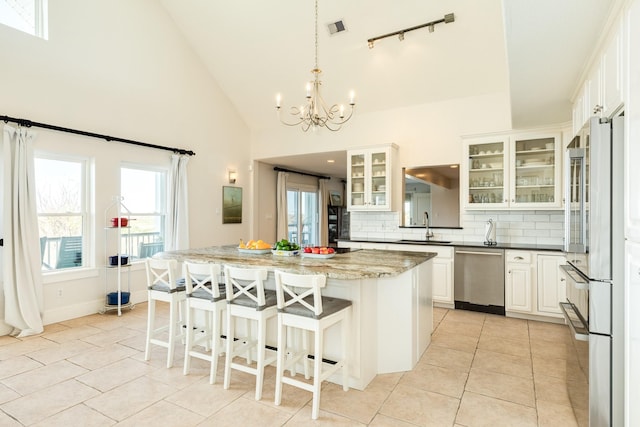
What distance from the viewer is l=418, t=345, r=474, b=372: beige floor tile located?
3.11 m

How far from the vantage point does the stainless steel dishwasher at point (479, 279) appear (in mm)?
4543

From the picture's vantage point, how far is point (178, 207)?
18.5ft

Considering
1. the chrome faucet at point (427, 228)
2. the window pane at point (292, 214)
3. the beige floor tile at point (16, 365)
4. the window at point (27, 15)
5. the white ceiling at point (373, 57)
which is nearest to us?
the beige floor tile at point (16, 365)

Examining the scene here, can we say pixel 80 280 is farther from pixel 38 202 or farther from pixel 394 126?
pixel 394 126

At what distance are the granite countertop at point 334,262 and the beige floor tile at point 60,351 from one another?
116cm

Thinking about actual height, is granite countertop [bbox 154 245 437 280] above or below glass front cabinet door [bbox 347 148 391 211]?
below

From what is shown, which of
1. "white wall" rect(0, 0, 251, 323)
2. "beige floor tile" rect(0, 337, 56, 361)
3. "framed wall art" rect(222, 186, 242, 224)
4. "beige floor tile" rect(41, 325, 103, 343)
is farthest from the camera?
"framed wall art" rect(222, 186, 242, 224)

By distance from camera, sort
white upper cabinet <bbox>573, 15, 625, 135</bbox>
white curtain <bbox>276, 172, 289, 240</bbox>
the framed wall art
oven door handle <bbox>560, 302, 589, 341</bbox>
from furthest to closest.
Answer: white curtain <bbox>276, 172, 289, 240</bbox>, the framed wall art, oven door handle <bbox>560, 302, 589, 341</bbox>, white upper cabinet <bbox>573, 15, 625, 135</bbox>

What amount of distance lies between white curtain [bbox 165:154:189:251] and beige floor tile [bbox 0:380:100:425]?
2.95m

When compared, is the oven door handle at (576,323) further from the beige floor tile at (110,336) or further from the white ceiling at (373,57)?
the beige floor tile at (110,336)

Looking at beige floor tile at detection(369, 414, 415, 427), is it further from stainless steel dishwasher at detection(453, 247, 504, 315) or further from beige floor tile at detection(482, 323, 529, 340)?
stainless steel dishwasher at detection(453, 247, 504, 315)

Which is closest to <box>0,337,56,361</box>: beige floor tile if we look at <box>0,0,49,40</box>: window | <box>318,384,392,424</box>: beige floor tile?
<box>318,384,392,424</box>: beige floor tile

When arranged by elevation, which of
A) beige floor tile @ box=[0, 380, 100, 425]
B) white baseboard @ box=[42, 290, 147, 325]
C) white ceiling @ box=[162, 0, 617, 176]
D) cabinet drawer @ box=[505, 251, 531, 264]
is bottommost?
beige floor tile @ box=[0, 380, 100, 425]

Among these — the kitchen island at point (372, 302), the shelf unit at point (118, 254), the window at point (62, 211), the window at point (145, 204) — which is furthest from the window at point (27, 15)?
the kitchen island at point (372, 302)
